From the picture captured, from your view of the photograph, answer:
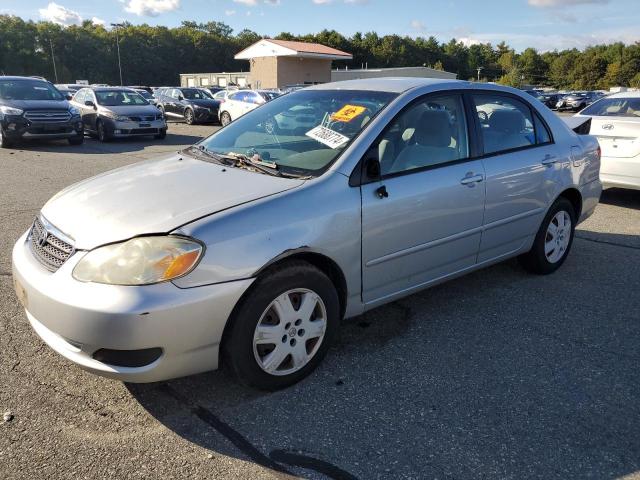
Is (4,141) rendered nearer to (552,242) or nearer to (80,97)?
(80,97)

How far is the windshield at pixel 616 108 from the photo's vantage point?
25.2 ft

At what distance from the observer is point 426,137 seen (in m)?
3.48

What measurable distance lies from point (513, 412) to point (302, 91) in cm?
270

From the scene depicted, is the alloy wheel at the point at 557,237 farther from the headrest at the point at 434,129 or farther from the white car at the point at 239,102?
the white car at the point at 239,102

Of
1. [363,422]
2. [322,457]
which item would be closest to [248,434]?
[322,457]

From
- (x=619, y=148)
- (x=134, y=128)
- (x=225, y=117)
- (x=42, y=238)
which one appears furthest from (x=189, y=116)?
(x=42, y=238)

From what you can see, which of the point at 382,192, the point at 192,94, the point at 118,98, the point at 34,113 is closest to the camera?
the point at 382,192

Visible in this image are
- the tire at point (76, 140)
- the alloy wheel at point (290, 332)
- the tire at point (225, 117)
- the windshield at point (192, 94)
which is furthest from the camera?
the windshield at point (192, 94)

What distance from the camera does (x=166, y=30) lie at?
9744 cm

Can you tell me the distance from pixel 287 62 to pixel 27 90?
39.2 meters

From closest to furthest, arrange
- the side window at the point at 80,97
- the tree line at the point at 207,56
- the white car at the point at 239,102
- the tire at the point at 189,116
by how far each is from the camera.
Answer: the side window at the point at 80,97 → the white car at the point at 239,102 → the tire at the point at 189,116 → the tree line at the point at 207,56

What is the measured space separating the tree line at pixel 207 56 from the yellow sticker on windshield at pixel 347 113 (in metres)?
91.3

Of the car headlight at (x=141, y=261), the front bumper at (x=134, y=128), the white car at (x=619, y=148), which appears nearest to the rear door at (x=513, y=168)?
the car headlight at (x=141, y=261)

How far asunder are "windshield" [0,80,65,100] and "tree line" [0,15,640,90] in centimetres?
7896
